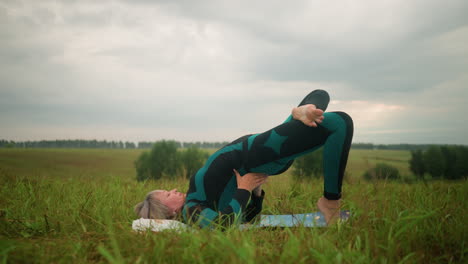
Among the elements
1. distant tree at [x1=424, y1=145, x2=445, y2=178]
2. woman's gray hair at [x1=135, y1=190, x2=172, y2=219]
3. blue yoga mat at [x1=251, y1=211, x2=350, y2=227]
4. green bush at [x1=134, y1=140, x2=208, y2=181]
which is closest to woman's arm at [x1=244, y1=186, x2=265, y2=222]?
blue yoga mat at [x1=251, y1=211, x2=350, y2=227]

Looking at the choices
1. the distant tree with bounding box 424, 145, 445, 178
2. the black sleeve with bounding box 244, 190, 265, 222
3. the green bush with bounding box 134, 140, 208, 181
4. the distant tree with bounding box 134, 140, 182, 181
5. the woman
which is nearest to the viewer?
the woman

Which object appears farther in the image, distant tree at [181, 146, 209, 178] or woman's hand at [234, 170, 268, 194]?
distant tree at [181, 146, 209, 178]

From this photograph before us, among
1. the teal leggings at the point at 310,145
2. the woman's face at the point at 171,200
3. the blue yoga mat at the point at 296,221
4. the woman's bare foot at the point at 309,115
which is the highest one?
the woman's bare foot at the point at 309,115

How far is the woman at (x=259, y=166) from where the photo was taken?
2.52 meters

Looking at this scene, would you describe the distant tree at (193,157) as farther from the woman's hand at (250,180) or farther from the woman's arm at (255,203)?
the woman's hand at (250,180)

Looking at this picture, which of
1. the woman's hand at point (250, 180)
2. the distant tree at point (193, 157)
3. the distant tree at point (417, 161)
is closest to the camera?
the woman's hand at point (250, 180)

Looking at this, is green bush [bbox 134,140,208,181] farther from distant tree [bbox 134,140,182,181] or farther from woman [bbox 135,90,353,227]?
woman [bbox 135,90,353,227]

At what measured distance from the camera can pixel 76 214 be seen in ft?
9.84

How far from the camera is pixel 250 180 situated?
2.72 meters

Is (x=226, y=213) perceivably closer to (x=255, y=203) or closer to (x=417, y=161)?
(x=255, y=203)

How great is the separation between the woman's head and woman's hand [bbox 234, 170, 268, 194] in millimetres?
963

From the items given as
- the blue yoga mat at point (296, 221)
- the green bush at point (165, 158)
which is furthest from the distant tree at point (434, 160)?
the blue yoga mat at point (296, 221)

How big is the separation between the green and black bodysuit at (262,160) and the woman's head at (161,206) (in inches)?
12.2

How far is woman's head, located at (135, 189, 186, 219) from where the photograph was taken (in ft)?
10.1
